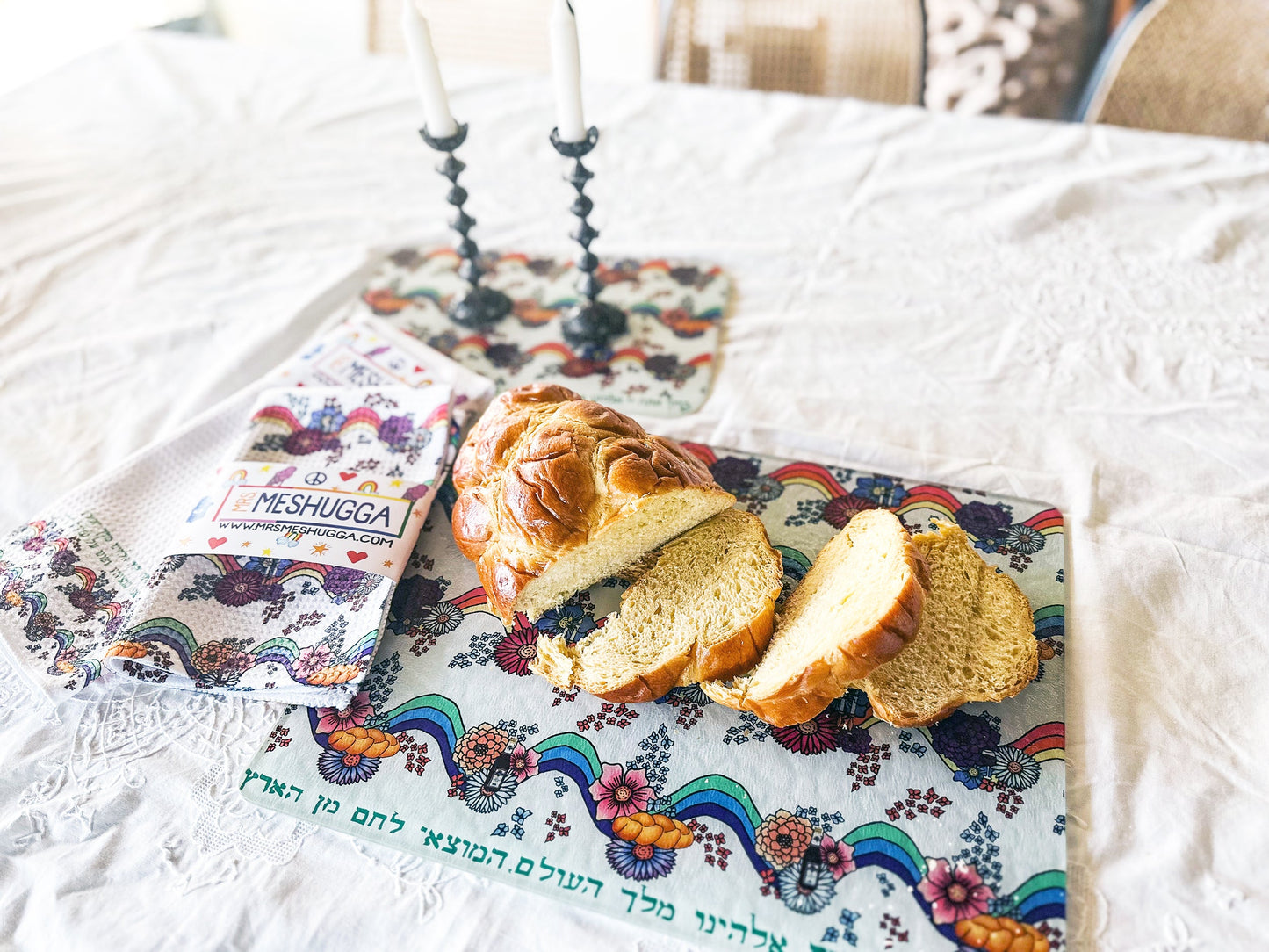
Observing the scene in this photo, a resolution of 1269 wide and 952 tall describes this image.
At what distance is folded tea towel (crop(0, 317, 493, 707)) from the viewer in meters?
1.16

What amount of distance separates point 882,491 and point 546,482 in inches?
23.7

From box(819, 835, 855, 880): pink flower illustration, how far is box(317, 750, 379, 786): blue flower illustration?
58 centimetres

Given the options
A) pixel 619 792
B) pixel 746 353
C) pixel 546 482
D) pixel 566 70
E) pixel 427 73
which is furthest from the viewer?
pixel 746 353

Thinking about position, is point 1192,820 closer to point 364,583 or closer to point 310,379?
point 364,583

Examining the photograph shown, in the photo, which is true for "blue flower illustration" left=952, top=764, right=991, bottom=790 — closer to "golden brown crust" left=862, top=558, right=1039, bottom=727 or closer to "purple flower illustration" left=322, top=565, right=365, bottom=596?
"golden brown crust" left=862, top=558, right=1039, bottom=727

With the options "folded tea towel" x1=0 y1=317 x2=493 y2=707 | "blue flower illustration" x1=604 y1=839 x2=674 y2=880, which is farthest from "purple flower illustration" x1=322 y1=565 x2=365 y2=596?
"blue flower illustration" x1=604 y1=839 x2=674 y2=880

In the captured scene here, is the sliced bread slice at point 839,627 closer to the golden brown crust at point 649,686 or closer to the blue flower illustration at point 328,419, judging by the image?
the golden brown crust at point 649,686

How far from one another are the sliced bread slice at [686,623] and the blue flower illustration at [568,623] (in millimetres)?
43

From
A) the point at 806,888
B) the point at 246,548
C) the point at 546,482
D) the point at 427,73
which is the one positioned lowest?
the point at 806,888

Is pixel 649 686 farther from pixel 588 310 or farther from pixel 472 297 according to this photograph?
pixel 472 297

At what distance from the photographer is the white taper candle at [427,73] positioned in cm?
144

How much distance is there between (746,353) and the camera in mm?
1688

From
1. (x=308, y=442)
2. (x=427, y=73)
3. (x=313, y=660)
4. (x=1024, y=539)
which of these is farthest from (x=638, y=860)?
(x=427, y=73)

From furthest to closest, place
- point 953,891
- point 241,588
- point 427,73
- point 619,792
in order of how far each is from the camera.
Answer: point 427,73, point 241,588, point 619,792, point 953,891
